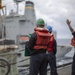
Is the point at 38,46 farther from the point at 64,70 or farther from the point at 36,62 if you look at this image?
the point at 64,70

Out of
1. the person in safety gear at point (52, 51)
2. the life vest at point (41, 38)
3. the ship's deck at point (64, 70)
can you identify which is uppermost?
the life vest at point (41, 38)

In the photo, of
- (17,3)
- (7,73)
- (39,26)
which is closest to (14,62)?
(7,73)

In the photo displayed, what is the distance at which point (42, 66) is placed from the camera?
21.0 feet

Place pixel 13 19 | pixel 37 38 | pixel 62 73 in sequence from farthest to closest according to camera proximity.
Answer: pixel 13 19
pixel 62 73
pixel 37 38

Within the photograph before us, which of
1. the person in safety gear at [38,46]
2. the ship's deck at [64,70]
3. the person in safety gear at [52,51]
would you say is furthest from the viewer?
the ship's deck at [64,70]

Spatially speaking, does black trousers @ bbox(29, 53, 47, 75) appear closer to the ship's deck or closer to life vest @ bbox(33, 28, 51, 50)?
life vest @ bbox(33, 28, 51, 50)

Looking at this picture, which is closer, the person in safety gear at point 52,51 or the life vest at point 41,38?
the life vest at point 41,38

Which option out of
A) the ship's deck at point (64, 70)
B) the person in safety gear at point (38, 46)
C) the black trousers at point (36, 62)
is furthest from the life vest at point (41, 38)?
the ship's deck at point (64, 70)

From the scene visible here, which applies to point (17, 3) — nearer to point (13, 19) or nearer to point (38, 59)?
point (13, 19)

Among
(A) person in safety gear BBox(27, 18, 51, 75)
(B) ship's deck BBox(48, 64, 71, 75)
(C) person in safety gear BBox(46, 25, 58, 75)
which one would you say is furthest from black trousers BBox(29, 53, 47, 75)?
(B) ship's deck BBox(48, 64, 71, 75)

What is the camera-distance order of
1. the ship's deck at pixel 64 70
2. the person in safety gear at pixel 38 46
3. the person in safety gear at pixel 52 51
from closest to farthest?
1. the person in safety gear at pixel 38 46
2. the person in safety gear at pixel 52 51
3. the ship's deck at pixel 64 70

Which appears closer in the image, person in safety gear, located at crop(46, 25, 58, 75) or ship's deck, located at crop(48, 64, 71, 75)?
person in safety gear, located at crop(46, 25, 58, 75)

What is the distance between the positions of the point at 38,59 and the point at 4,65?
1.40m

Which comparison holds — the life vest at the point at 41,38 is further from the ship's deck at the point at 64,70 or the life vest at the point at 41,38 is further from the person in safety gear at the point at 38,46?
the ship's deck at the point at 64,70
